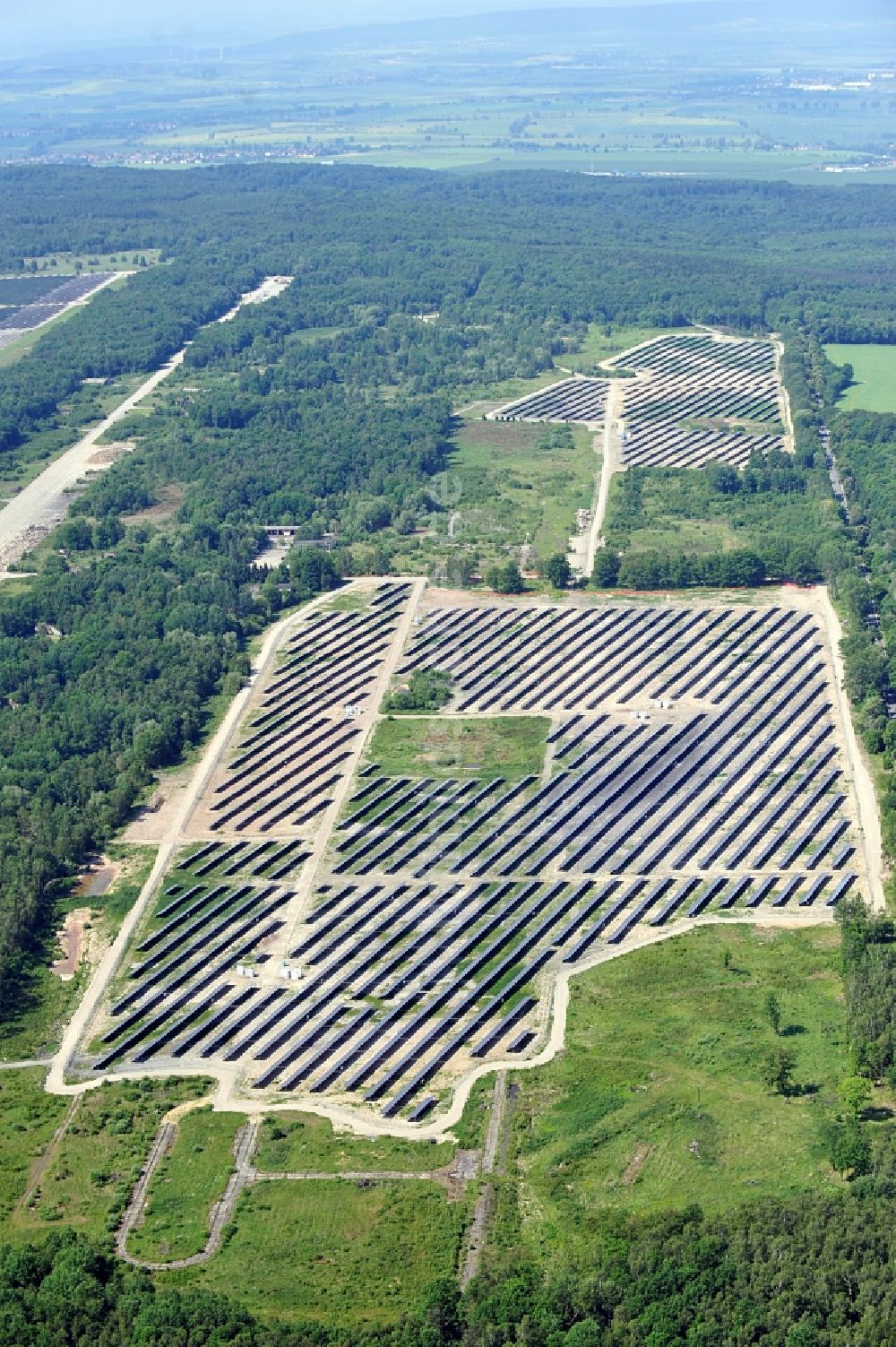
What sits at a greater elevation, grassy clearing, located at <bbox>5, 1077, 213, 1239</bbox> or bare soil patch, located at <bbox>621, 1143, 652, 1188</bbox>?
grassy clearing, located at <bbox>5, 1077, 213, 1239</bbox>

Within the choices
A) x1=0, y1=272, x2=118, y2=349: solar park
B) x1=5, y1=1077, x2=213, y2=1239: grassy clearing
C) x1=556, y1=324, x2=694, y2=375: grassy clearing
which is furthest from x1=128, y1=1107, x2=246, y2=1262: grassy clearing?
x1=0, y1=272, x2=118, y2=349: solar park

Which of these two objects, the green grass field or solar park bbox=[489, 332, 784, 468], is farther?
the green grass field

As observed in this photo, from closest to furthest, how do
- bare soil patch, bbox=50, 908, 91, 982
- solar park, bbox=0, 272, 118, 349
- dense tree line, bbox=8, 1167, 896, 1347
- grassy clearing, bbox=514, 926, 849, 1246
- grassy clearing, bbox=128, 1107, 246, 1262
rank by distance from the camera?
1. dense tree line, bbox=8, 1167, 896, 1347
2. grassy clearing, bbox=128, 1107, 246, 1262
3. grassy clearing, bbox=514, 926, 849, 1246
4. bare soil patch, bbox=50, 908, 91, 982
5. solar park, bbox=0, 272, 118, 349

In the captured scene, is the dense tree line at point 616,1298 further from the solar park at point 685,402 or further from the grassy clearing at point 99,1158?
the solar park at point 685,402

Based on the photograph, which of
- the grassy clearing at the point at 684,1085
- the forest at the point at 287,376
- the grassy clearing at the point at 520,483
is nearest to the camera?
the grassy clearing at the point at 684,1085

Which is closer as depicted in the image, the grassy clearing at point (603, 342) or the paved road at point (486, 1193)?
the paved road at point (486, 1193)

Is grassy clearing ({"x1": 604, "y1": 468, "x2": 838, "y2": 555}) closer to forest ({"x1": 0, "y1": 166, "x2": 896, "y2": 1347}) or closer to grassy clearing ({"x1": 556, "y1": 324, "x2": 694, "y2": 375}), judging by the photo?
forest ({"x1": 0, "y1": 166, "x2": 896, "y2": 1347})

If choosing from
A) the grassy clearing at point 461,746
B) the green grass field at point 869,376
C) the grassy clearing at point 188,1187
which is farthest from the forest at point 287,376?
the grassy clearing at point 188,1187

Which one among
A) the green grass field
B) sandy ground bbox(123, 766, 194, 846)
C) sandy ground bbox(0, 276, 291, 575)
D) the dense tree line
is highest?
the dense tree line
